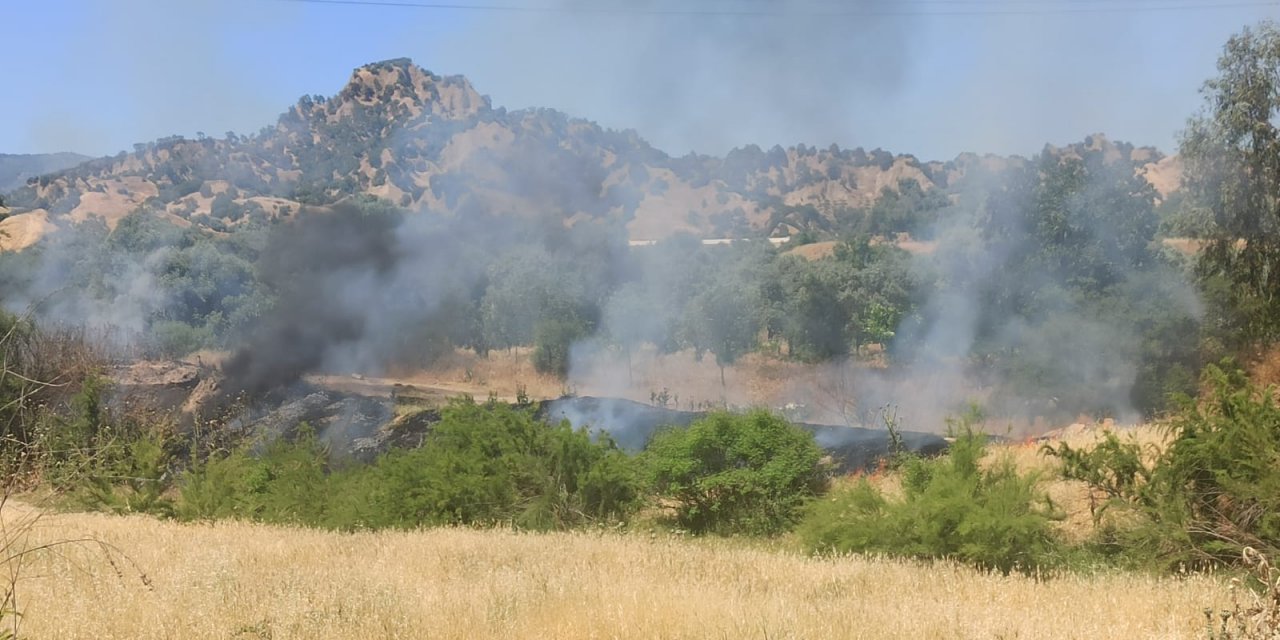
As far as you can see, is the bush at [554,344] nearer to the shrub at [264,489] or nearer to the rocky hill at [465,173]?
the rocky hill at [465,173]

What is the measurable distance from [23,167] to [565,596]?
92.1m

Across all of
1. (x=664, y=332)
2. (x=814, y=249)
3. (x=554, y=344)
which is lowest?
(x=554, y=344)

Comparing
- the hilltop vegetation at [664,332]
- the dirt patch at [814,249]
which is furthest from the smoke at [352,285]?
the dirt patch at [814,249]

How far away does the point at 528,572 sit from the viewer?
25.9 feet

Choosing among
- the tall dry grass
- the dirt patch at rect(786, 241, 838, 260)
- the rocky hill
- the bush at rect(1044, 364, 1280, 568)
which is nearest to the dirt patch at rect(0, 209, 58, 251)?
the rocky hill

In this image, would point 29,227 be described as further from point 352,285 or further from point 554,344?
point 554,344

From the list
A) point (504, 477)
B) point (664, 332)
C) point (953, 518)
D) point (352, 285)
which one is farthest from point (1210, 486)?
point (352, 285)

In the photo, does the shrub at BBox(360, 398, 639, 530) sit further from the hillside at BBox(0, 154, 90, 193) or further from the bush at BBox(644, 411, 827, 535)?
the hillside at BBox(0, 154, 90, 193)

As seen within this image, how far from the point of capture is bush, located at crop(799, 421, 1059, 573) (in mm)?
9719

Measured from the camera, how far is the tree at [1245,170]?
73.7 feet

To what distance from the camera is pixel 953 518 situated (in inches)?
392

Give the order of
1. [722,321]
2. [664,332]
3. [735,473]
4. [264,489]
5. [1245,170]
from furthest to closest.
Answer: [664,332] → [722,321] → [1245,170] → [264,489] → [735,473]

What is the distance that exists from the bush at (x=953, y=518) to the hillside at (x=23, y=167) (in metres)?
79.0

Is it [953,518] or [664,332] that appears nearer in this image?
[953,518]
